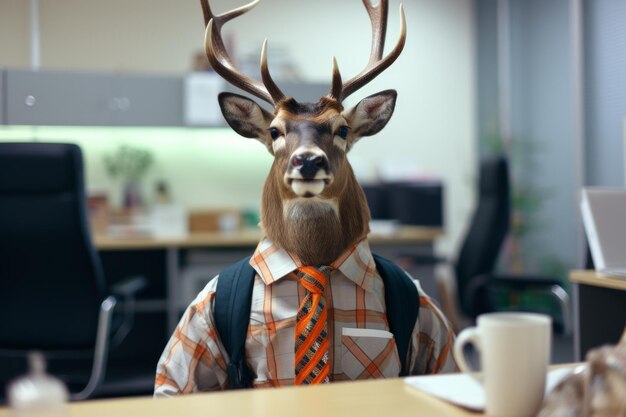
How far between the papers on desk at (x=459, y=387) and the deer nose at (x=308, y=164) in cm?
51

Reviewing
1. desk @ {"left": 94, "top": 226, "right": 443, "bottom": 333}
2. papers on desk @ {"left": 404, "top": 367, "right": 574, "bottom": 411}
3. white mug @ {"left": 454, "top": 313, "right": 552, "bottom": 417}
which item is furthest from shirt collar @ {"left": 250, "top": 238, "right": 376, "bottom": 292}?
desk @ {"left": 94, "top": 226, "right": 443, "bottom": 333}

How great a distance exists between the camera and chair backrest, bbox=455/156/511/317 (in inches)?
126

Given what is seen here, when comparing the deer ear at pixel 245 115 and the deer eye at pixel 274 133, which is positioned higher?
the deer ear at pixel 245 115

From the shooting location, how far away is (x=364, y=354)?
1302 mm

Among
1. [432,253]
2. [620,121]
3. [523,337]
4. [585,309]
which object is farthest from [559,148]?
[523,337]

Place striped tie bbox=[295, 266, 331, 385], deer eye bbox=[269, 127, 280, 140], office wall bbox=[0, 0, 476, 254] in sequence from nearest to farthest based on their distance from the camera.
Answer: striped tie bbox=[295, 266, 331, 385] < deer eye bbox=[269, 127, 280, 140] < office wall bbox=[0, 0, 476, 254]

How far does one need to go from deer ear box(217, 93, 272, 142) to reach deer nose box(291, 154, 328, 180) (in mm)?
207

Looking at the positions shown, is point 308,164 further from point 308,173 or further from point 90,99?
point 90,99

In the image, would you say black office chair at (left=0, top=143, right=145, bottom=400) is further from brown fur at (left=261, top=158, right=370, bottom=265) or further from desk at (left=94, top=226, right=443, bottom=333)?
brown fur at (left=261, top=158, right=370, bottom=265)

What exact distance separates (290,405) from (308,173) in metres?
0.59

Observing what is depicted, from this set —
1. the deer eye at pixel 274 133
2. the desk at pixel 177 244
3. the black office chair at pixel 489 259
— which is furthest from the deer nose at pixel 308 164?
the desk at pixel 177 244

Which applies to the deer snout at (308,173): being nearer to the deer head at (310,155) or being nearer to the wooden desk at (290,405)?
the deer head at (310,155)

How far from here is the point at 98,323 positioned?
252 centimetres

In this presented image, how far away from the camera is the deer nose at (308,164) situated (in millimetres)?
1338
